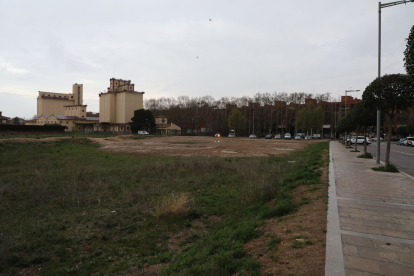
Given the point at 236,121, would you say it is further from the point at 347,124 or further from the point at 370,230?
the point at 370,230

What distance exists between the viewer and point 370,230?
4859mm

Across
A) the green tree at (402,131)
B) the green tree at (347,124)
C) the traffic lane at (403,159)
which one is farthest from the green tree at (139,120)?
the traffic lane at (403,159)

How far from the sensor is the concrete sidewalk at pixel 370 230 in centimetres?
354

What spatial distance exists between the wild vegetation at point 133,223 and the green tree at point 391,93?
4742 mm

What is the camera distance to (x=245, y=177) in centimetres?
1230

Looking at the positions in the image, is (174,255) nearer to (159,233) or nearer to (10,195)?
(159,233)

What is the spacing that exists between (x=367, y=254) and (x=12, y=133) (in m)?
59.5

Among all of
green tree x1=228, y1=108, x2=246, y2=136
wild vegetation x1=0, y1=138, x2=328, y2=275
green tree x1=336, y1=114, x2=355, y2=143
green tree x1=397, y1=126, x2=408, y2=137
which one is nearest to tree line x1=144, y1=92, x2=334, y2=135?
green tree x1=228, y1=108, x2=246, y2=136

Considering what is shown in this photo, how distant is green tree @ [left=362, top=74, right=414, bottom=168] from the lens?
1173 centimetres

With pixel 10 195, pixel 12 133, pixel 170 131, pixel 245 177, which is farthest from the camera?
pixel 170 131

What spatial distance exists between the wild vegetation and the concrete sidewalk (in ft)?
3.12

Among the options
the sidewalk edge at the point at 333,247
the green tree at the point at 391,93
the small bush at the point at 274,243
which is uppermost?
the green tree at the point at 391,93

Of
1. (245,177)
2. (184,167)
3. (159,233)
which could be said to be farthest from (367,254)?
(184,167)

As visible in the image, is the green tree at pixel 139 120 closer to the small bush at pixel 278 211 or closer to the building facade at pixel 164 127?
the building facade at pixel 164 127
